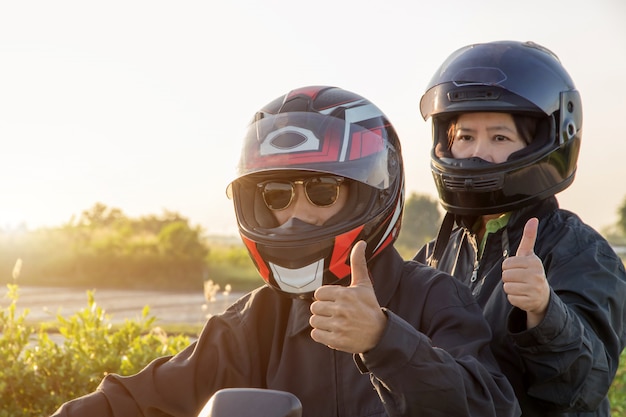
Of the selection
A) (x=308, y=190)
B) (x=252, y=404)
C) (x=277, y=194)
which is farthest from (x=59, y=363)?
(x=252, y=404)

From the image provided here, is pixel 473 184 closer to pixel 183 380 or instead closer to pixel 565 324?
pixel 565 324

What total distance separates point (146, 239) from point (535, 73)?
14.9 metres

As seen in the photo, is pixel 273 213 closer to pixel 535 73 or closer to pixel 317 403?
pixel 317 403

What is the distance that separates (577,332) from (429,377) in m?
0.74

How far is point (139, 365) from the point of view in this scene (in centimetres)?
501

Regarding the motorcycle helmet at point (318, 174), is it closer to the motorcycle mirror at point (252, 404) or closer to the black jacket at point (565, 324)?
the black jacket at point (565, 324)

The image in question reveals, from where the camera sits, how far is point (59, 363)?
16.8 feet

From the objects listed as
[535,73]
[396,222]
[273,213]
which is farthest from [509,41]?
[273,213]

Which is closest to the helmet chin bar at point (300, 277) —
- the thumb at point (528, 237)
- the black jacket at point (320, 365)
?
the black jacket at point (320, 365)

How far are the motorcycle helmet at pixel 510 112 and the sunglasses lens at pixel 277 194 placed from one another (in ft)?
2.57

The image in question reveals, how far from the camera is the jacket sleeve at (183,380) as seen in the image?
2.62 m

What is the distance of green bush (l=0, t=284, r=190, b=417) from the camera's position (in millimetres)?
5020

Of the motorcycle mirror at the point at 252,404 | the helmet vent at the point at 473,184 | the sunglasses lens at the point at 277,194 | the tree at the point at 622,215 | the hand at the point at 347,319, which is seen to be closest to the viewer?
the motorcycle mirror at the point at 252,404

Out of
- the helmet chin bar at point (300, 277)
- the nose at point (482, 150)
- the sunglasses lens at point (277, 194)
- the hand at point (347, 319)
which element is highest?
the nose at point (482, 150)
